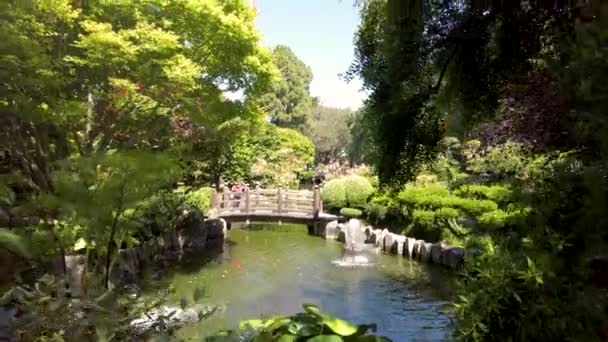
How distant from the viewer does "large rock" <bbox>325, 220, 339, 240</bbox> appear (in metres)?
11.2

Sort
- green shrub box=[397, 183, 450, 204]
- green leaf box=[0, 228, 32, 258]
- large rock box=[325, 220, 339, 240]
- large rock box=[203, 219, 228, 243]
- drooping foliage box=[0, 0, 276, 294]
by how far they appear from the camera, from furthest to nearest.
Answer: large rock box=[325, 220, 339, 240] < large rock box=[203, 219, 228, 243] < green shrub box=[397, 183, 450, 204] < drooping foliage box=[0, 0, 276, 294] < green leaf box=[0, 228, 32, 258]

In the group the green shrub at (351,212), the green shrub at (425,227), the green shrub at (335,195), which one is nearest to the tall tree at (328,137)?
the green shrub at (335,195)

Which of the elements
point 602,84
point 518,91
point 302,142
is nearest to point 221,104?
point 518,91

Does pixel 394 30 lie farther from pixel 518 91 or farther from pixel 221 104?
pixel 221 104

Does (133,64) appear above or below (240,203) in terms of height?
above

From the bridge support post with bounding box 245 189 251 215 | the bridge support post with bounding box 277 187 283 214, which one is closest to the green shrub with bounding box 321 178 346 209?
the bridge support post with bounding box 277 187 283 214

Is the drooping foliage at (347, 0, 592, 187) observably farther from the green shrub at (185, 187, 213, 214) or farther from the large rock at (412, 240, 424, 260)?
the green shrub at (185, 187, 213, 214)

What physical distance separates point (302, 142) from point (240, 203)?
6.46 m

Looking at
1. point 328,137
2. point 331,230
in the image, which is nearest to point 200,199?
point 331,230

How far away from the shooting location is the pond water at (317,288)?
17.4 feet

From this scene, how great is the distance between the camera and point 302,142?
A: 1839 centimetres

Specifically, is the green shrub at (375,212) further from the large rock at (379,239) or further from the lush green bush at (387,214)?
the large rock at (379,239)

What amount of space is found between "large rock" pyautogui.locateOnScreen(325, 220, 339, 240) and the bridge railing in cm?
86

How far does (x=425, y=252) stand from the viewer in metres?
8.63
